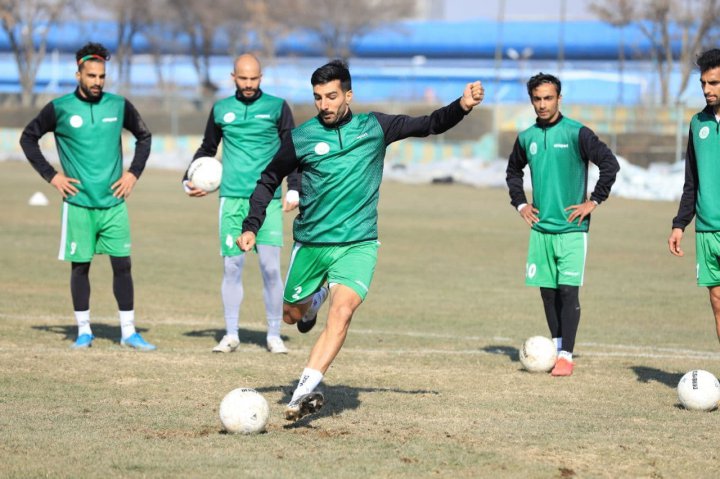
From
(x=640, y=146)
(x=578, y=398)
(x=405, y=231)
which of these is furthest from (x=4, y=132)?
(x=578, y=398)

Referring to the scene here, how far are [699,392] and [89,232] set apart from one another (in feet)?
17.3

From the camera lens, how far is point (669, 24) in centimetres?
5262

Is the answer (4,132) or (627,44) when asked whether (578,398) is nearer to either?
(4,132)

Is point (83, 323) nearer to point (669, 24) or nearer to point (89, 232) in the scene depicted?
point (89, 232)

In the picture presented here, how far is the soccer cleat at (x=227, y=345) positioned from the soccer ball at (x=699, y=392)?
3979mm

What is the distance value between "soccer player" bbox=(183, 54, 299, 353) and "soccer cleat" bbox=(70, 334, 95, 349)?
3.59ft

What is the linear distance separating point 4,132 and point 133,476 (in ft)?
141

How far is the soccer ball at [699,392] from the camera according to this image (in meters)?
7.83

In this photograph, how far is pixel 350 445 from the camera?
659 cm

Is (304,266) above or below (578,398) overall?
above

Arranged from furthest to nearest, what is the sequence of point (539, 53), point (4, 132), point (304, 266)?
point (539, 53) < point (4, 132) < point (304, 266)

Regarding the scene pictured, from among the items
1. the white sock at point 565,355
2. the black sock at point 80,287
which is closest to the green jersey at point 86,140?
the black sock at point 80,287

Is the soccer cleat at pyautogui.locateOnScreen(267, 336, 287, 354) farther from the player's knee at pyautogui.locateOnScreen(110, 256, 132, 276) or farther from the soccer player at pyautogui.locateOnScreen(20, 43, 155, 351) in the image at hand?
the player's knee at pyautogui.locateOnScreen(110, 256, 132, 276)

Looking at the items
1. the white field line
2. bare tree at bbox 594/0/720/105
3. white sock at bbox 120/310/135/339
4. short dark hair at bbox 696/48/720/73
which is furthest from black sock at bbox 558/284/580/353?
bare tree at bbox 594/0/720/105
